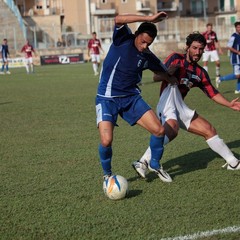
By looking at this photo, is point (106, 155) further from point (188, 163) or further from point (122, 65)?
point (188, 163)

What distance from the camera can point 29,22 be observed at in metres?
62.3

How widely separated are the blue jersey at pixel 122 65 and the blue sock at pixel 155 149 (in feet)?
2.01

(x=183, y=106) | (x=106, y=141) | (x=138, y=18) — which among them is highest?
(x=138, y=18)

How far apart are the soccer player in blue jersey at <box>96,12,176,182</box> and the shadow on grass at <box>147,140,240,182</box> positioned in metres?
0.79

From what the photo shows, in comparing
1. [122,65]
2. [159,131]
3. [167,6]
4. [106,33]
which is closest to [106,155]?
[159,131]

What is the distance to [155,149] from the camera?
641 cm

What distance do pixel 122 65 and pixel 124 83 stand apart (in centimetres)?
21

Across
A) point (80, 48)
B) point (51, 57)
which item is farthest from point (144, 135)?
point (80, 48)

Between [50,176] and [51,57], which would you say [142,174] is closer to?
[50,176]

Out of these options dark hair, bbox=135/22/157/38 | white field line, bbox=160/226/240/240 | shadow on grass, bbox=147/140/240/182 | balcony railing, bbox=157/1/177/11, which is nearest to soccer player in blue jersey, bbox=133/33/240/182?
shadow on grass, bbox=147/140/240/182

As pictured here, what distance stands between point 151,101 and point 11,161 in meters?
7.40

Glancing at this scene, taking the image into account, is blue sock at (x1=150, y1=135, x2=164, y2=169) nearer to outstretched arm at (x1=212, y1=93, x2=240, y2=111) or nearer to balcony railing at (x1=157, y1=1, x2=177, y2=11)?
outstretched arm at (x1=212, y1=93, x2=240, y2=111)

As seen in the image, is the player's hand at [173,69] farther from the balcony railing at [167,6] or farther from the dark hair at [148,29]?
the balcony railing at [167,6]

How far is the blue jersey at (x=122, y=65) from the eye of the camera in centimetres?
589
